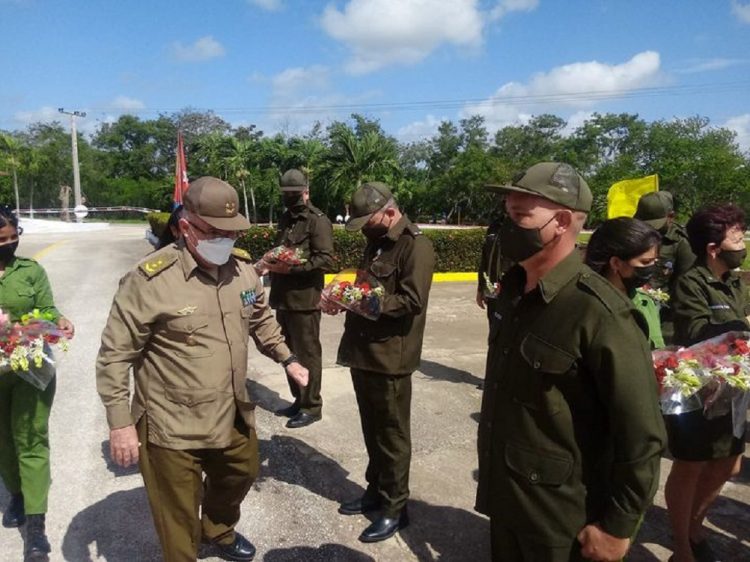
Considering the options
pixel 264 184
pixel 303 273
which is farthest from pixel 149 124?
pixel 303 273

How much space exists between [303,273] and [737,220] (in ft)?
10.9

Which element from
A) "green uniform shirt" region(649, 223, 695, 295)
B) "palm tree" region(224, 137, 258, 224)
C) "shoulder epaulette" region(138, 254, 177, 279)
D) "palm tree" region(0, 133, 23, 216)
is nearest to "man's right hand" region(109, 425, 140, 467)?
"shoulder epaulette" region(138, 254, 177, 279)

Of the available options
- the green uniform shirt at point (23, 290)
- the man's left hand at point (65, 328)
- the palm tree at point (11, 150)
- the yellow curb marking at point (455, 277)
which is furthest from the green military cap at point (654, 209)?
the palm tree at point (11, 150)

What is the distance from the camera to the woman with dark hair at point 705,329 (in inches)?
115

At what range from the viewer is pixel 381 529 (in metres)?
3.44

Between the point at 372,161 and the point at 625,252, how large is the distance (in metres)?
31.1

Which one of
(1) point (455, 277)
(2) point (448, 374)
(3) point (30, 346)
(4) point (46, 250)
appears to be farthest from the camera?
(4) point (46, 250)

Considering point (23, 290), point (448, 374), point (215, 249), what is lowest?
point (448, 374)

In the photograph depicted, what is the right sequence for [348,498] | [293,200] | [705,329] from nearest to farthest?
[705,329], [348,498], [293,200]

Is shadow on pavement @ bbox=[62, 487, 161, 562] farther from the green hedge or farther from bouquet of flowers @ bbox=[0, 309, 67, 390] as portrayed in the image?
the green hedge

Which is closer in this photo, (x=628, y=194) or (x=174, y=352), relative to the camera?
(x=174, y=352)

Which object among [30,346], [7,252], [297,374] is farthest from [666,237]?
[7,252]

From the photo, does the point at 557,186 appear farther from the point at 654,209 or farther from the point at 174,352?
the point at 654,209

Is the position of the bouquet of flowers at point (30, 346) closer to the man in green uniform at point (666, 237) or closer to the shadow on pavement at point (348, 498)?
the shadow on pavement at point (348, 498)
